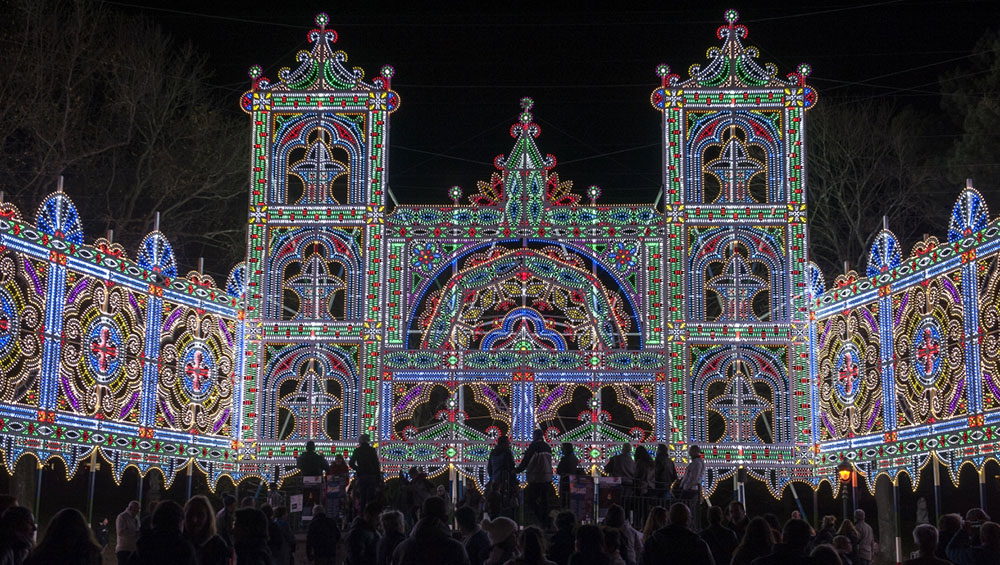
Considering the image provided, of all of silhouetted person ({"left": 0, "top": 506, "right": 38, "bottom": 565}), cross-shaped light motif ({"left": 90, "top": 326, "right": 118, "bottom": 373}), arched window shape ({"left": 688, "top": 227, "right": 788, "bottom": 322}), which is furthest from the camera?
arched window shape ({"left": 688, "top": 227, "right": 788, "bottom": 322})

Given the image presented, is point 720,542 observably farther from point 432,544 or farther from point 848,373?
point 848,373

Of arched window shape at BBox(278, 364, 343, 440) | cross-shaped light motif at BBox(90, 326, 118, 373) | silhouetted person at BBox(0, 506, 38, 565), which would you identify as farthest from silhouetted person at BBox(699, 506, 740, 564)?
arched window shape at BBox(278, 364, 343, 440)

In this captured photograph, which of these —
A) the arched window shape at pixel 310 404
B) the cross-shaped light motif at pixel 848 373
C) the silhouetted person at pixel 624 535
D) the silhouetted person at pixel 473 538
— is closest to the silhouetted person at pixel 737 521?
the silhouetted person at pixel 624 535

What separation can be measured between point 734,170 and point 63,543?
17407 millimetres

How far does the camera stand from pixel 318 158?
76.8 ft

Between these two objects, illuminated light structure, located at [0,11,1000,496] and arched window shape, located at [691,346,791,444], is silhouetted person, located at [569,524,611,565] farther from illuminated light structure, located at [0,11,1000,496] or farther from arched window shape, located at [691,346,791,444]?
arched window shape, located at [691,346,791,444]

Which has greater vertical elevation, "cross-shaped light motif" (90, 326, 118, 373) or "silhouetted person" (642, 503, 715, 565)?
"cross-shaped light motif" (90, 326, 118, 373)

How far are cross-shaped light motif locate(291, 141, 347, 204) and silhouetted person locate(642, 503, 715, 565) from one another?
15.6 metres

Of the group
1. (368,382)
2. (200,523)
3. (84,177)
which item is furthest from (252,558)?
(84,177)

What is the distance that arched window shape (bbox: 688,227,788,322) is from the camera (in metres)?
22.8

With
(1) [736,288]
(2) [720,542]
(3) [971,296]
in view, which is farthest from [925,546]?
(1) [736,288]

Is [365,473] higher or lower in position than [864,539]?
higher

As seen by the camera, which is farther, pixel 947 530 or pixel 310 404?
pixel 310 404

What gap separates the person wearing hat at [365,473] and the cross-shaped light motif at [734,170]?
27.9 feet
